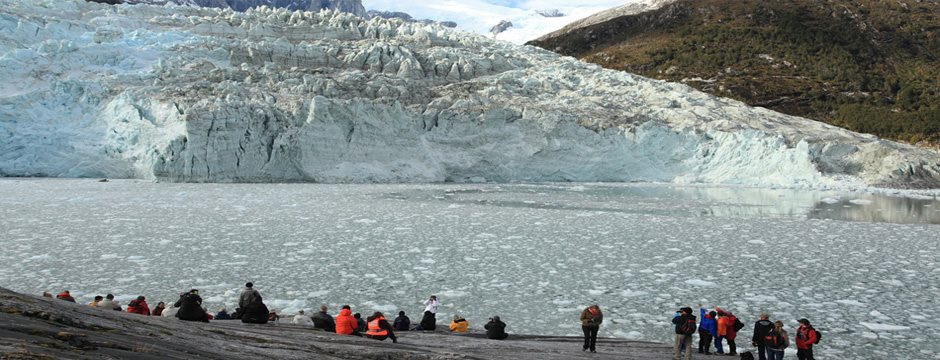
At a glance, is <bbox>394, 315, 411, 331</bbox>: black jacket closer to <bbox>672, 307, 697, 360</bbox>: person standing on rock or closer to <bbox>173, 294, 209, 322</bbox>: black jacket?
<bbox>173, 294, 209, 322</bbox>: black jacket

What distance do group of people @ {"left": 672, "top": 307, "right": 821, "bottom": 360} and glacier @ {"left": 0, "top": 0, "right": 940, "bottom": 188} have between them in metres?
20.0

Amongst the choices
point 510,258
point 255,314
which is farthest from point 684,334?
point 510,258

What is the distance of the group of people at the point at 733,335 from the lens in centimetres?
589

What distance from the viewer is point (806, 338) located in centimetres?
595

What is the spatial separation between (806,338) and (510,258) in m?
5.16

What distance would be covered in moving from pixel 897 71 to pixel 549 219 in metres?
55.0

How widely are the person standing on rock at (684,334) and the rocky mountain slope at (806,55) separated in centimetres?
4763

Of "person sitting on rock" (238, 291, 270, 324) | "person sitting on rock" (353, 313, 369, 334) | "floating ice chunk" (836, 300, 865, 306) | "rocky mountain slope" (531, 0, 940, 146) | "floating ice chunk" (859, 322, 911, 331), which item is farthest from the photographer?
"rocky mountain slope" (531, 0, 940, 146)

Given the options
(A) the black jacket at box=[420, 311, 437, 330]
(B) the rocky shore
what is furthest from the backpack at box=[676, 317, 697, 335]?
(A) the black jacket at box=[420, 311, 437, 330]

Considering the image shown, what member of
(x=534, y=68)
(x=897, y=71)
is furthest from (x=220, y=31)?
(x=897, y=71)

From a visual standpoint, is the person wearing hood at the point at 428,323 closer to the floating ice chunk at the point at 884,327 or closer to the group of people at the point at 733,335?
the group of people at the point at 733,335

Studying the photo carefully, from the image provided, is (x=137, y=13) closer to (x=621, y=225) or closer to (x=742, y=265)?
(x=621, y=225)

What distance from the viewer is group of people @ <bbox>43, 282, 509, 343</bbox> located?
587 cm

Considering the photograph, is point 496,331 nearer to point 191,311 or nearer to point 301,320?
point 301,320
